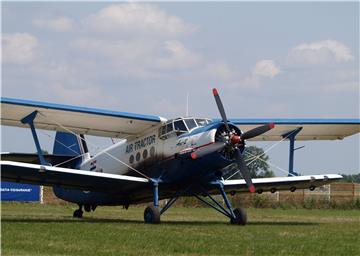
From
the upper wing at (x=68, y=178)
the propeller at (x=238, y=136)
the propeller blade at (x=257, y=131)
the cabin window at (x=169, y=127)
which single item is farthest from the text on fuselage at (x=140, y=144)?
the propeller blade at (x=257, y=131)

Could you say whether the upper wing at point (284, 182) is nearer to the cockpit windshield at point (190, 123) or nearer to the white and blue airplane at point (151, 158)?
the white and blue airplane at point (151, 158)

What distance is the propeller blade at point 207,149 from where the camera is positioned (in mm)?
17281

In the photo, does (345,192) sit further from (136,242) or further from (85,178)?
(136,242)

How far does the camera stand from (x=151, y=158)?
19.6m

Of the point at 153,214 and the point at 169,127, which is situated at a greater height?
the point at 169,127

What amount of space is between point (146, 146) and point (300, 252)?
9383 millimetres

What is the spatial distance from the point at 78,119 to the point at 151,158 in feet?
7.81

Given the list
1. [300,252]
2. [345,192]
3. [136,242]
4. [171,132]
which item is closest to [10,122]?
[171,132]

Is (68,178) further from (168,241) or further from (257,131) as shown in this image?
(168,241)

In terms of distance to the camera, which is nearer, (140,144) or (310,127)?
(140,144)

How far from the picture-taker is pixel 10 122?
2003 cm

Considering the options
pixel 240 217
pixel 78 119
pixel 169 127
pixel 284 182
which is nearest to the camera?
pixel 240 217

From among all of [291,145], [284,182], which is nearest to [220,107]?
[284,182]

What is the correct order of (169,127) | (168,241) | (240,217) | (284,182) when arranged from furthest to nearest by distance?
(284,182), (169,127), (240,217), (168,241)
